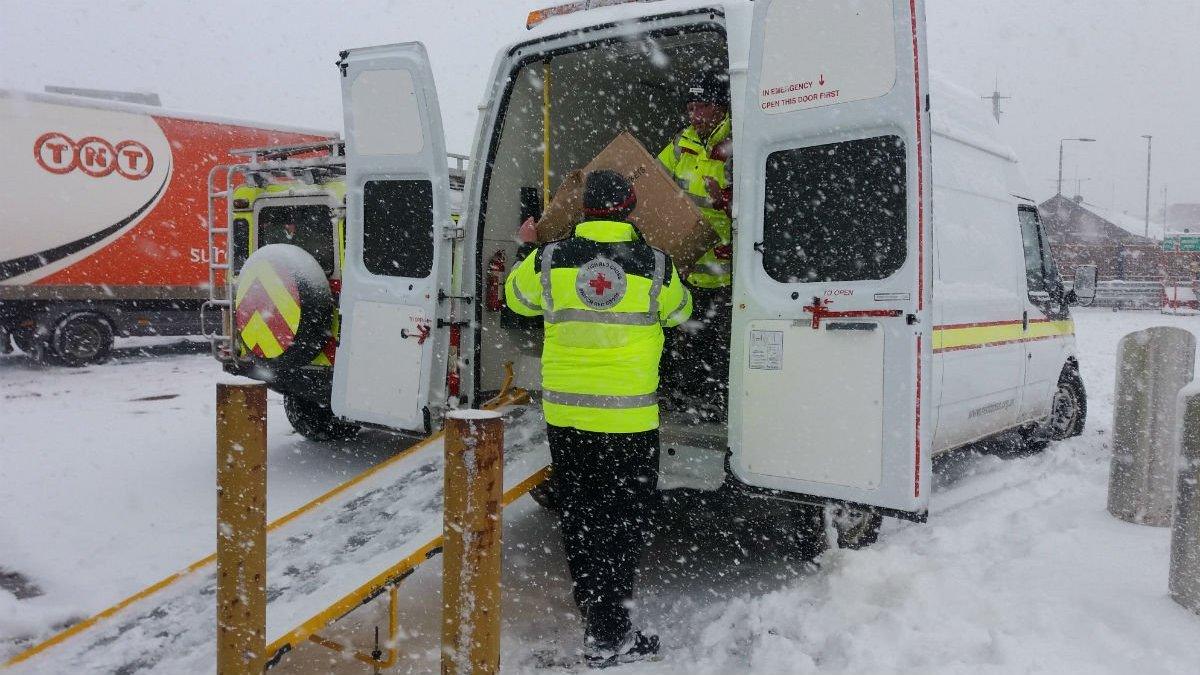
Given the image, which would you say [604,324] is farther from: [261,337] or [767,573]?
[261,337]

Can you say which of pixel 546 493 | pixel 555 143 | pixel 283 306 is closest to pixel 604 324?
pixel 546 493

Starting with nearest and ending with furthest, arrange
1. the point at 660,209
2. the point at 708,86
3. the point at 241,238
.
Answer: the point at 660,209 < the point at 708,86 < the point at 241,238

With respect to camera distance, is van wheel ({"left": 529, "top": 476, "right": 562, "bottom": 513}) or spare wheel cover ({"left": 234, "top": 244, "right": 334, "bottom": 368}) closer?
van wheel ({"left": 529, "top": 476, "right": 562, "bottom": 513})

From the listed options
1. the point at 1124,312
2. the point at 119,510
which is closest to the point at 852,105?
the point at 119,510

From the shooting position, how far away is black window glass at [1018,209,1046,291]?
6.27 metres

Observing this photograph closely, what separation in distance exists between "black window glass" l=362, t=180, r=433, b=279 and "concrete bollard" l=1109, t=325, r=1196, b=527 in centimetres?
422

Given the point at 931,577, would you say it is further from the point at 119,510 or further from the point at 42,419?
the point at 42,419

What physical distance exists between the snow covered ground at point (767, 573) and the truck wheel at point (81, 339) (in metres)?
4.72

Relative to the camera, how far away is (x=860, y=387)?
11.5ft

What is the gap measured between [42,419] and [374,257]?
210 inches

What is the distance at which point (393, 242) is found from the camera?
16.2 ft

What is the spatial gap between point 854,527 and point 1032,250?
298cm

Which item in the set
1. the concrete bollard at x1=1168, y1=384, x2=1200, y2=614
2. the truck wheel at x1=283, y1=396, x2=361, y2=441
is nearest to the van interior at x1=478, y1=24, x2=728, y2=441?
the concrete bollard at x1=1168, y1=384, x2=1200, y2=614

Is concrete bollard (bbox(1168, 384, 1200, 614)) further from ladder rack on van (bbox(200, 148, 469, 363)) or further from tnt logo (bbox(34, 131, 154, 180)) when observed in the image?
tnt logo (bbox(34, 131, 154, 180))
